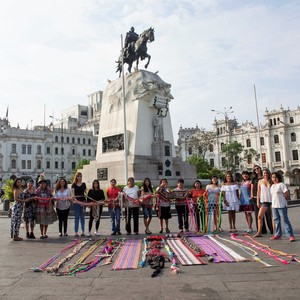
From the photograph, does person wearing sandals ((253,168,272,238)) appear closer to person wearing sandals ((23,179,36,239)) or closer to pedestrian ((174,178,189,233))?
pedestrian ((174,178,189,233))

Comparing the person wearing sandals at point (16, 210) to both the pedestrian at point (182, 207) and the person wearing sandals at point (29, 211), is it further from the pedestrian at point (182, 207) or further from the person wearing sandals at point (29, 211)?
the pedestrian at point (182, 207)

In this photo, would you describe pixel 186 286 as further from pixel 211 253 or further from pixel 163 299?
pixel 211 253

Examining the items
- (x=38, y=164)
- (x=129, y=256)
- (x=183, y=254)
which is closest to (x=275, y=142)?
(x=38, y=164)

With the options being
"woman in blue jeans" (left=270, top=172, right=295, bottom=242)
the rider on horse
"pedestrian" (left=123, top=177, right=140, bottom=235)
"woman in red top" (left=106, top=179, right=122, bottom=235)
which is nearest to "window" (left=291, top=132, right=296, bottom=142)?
the rider on horse

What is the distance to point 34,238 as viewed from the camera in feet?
31.0

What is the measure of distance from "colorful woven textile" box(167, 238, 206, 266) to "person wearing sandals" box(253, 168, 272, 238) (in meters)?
2.19

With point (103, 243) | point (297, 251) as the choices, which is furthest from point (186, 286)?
point (103, 243)

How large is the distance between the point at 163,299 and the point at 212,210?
19.5 feet

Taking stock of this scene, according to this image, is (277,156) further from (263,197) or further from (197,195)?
(263,197)

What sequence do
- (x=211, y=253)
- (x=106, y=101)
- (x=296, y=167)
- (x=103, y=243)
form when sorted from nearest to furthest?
(x=211, y=253) → (x=103, y=243) → (x=106, y=101) → (x=296, y=167)

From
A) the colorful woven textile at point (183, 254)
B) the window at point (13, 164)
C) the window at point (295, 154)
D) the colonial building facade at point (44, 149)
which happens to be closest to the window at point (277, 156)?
the window at point (295, 154)

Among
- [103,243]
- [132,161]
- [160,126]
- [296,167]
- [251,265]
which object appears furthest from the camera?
[296,167]

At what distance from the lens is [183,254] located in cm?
653

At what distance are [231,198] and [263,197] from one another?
43.5 inches
